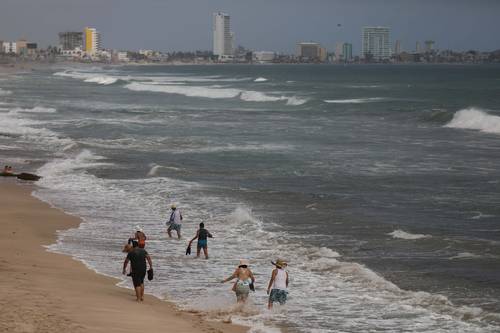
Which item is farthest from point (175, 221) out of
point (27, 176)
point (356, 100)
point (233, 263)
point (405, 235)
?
point (356, 100)

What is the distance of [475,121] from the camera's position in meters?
56.8

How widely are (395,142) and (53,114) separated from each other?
1014 inches

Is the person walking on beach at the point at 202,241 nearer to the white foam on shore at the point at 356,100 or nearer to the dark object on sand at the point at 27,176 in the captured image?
the dark object on sand at the point at 27,176

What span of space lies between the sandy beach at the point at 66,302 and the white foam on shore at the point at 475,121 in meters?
38.1

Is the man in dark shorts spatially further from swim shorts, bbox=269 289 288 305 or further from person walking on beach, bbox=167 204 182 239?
person walking on beach, bbox=167 204 182 239

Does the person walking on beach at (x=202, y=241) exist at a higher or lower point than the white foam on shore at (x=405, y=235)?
higher

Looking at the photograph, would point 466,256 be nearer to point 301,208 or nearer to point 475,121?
point 301,208

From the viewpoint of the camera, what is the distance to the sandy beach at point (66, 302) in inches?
502

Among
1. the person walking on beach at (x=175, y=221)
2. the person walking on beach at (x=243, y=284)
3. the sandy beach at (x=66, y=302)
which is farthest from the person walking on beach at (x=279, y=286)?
the person walking on beach at (x=175, y=221)

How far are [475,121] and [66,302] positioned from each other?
46.0 m

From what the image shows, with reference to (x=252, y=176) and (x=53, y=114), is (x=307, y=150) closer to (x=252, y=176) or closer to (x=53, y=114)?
(x=252, y=176)

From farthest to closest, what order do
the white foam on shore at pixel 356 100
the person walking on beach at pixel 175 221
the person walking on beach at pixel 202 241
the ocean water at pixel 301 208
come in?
the white foam on shore at pixel 356 100 → the person walking on beach at pixel 175 221 → the person walking on beach at pixel 202 241 → the ocean water at pixel 301 208

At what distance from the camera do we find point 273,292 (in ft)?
49.5

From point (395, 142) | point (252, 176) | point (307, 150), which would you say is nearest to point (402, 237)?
point (252, 176)
